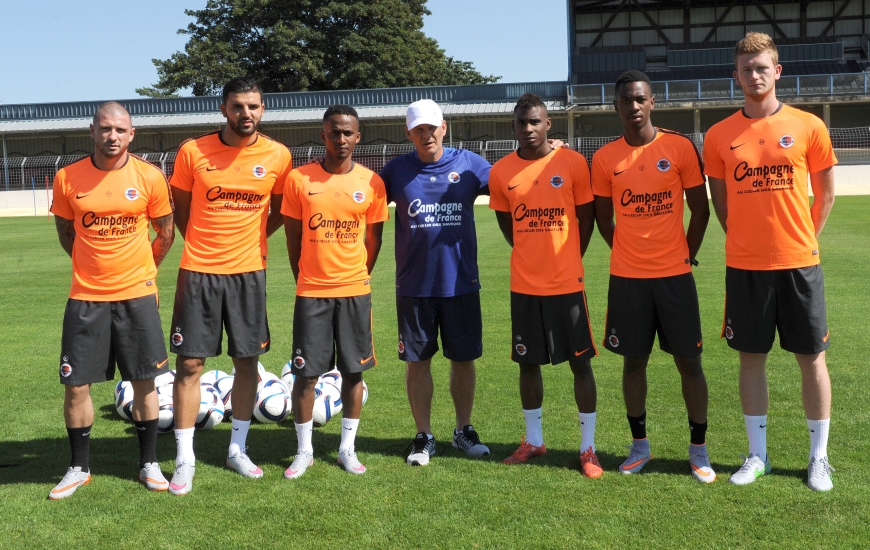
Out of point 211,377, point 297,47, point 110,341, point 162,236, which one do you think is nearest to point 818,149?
point 162,236

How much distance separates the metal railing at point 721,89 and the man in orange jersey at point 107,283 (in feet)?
120

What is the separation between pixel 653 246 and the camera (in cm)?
472

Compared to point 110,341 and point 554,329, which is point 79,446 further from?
point 554,329

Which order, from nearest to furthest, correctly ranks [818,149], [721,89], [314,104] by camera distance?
[818,149] < [721,89] < [314,104]

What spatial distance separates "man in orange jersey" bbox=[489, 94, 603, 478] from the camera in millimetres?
4941

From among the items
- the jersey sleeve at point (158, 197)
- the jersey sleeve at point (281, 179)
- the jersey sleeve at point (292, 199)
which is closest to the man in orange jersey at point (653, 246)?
the jersey sleeve at point (292, 199)

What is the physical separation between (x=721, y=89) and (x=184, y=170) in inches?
1498

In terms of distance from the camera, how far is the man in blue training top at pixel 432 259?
5.22 metres

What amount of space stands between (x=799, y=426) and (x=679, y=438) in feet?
2.79

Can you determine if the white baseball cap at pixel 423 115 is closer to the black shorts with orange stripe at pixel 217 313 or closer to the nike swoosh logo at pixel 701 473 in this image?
the black shorts with orange stripe at pixel 217 313

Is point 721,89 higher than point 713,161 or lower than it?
higher

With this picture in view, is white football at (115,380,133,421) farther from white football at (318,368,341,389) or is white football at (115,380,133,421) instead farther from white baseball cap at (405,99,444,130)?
white baseball cap at (405,99,444,130)

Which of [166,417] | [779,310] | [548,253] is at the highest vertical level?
[548,253]

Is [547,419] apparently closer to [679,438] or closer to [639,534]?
[679,438]
